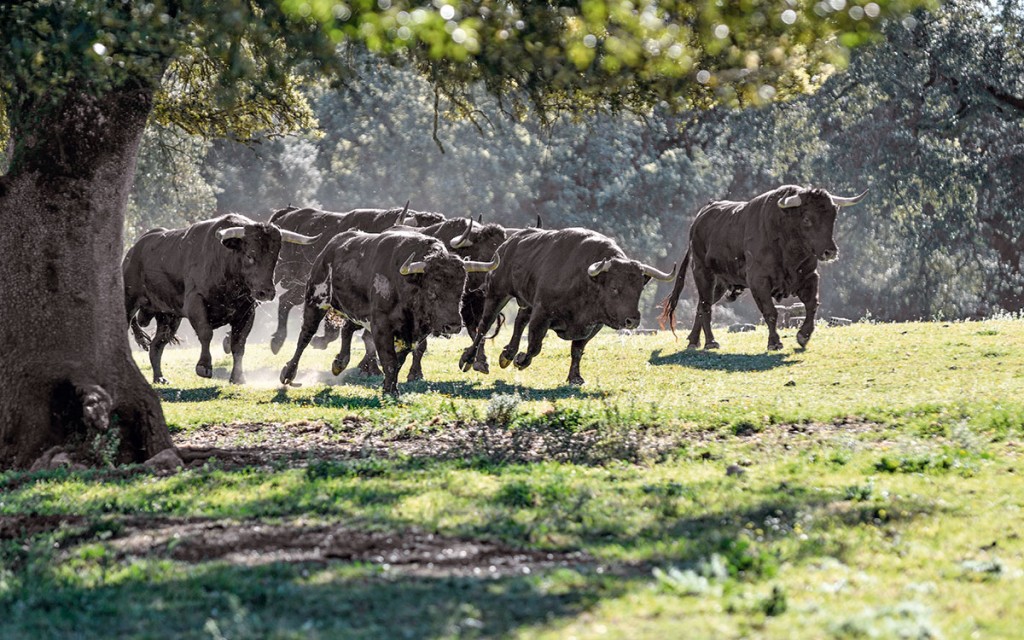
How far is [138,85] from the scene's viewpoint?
14.1m

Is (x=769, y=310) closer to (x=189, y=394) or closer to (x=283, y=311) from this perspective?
(x=189, y=394)

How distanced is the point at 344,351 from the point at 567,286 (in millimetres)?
4053

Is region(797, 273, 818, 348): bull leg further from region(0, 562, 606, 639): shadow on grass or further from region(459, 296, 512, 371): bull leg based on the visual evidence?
region(0, 562, 606, 639): shadow on grass

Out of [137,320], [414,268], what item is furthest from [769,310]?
[137,320]

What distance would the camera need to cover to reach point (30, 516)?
1057 centimetres

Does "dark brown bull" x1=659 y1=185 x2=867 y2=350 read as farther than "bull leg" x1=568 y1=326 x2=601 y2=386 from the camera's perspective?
Yes

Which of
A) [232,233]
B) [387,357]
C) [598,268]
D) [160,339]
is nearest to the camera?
[387,357]

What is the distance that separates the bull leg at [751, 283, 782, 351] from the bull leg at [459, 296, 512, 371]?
17.3ft

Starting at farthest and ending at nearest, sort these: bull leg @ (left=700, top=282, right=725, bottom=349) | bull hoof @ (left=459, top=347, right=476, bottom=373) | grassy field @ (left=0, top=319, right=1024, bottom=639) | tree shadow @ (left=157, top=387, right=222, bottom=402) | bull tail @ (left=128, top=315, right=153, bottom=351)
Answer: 1. bull leg @ (left=700, top=282, right=725, bottom=349)
2. bull tail @ (left=128, top=315, right=153, bottom=351)
3. bull hoof @ (left=459, top=347, right=476, bottom=373)
4. tree shadow @ (left=157, top=387, right=222, bottom=402)
5. grassy field @ (left=0, top=319, right=1024, bottom=639)

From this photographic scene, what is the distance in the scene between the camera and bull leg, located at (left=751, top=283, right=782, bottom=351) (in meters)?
25.2

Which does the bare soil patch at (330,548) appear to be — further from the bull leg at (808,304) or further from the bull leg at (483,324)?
the bull leg at (808,304)

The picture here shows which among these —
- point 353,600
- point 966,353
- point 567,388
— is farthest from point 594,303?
point 353,600

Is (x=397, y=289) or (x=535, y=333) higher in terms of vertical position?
(x=397, y=289)

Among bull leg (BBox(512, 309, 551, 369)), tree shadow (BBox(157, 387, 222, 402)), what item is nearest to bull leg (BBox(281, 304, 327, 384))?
tree shadow (BBox(157, 387, 222, 402))
